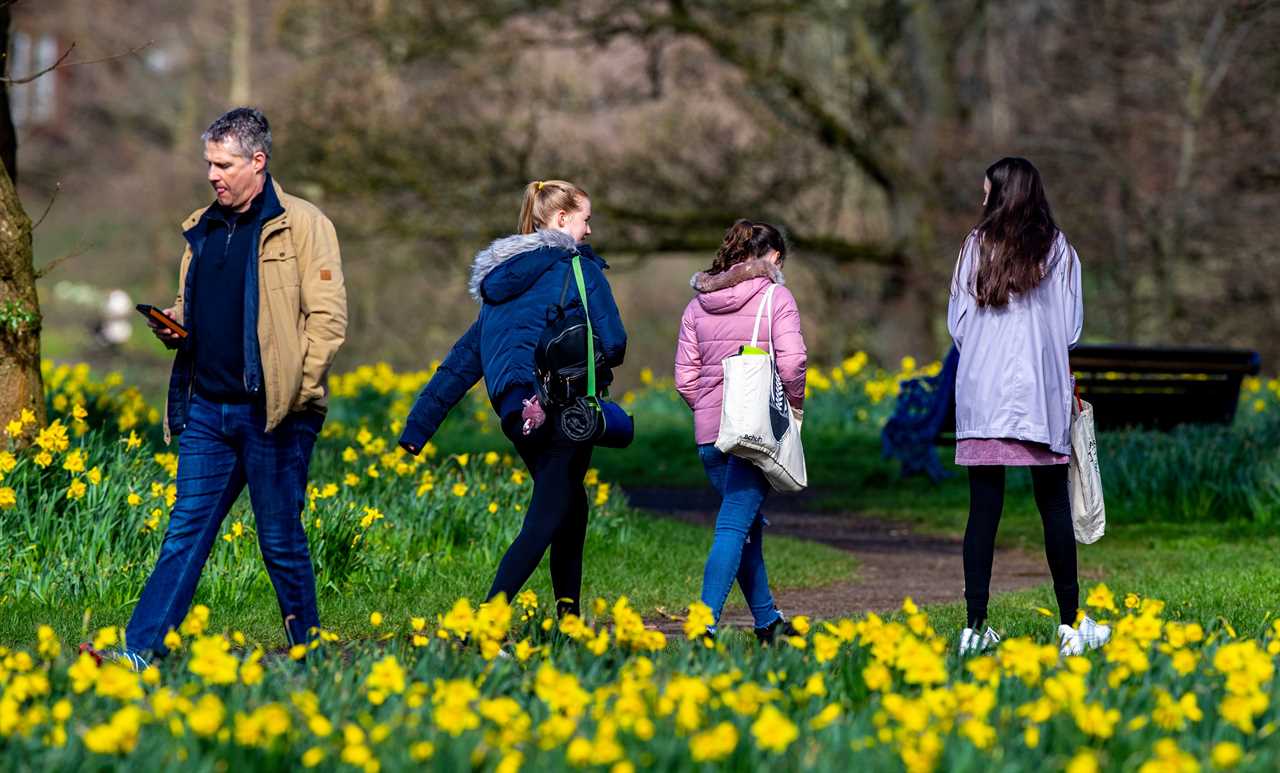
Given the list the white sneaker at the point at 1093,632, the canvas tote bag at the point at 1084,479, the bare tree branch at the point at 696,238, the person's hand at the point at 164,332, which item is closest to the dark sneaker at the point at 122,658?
the person's hand at the point at 164,332

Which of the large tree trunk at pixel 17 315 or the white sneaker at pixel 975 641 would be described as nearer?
the white sneaker at pixel 975 641

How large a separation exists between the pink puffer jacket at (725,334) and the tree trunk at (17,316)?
8.99 feet

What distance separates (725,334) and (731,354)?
0.07 metres

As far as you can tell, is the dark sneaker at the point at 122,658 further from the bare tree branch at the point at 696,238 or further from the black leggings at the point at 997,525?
the bare tree branch at the point at 696,238

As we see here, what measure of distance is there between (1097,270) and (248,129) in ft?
44.3

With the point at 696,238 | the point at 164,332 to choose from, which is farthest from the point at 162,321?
the point at 696,238

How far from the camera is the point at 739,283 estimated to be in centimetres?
555

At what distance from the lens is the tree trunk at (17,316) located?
21.9 ft

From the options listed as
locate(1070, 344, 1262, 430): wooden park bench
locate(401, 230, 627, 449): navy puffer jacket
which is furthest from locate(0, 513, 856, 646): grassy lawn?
locate(1070, 344, 1262, 430): wooden park bench

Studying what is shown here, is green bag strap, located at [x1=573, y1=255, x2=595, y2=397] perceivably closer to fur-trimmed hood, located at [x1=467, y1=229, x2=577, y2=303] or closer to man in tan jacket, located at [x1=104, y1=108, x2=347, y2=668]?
fur-trimmed hood, located at [x1=467, y1=229, x2=577, y2=303]

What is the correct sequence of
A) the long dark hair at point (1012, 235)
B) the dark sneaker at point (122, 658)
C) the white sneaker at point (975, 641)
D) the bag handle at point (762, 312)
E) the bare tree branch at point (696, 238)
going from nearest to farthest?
1. the dark sneaker at point (122, 658)
2. the white sneaker at point (975, 641)
3. the long dark hair at point (1012, 235)
4. the bag handle at point (762, 312)
5. the bare tree branch at point (696, 238)

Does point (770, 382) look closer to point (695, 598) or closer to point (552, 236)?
point (552, 236)

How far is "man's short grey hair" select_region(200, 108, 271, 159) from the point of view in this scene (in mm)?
4637

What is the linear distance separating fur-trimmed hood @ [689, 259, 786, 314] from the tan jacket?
1330 millimetres
